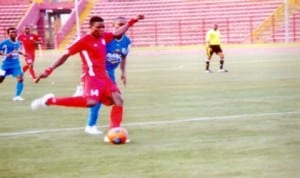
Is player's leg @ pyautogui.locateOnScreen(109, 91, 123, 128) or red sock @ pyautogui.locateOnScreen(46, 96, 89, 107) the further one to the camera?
red sock @ pyautogui.locateOnScreen(46, 96, 89, 107)

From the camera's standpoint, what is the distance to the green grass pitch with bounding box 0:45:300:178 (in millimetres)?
8492

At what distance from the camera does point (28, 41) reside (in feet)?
89.0

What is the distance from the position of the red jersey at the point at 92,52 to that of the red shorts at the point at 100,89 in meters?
0.09

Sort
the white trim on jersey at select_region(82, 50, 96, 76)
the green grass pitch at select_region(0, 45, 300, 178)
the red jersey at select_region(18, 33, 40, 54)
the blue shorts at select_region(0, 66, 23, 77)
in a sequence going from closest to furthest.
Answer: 1. the green grass pitch at select_region(0, 45, 300, 178)
2. the white trim on jersey at select_region(82, 50, 96, 76)
3. the blue shorts at select_region(0, 66, 23, 77)
4. the red jersey at select_region(18, 33, 40, 54)

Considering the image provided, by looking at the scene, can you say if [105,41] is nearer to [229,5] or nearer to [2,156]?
[2,156]

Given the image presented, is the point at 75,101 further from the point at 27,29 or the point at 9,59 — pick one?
the point at 27,29

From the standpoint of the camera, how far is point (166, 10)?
192 ft

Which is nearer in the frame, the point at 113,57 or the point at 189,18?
the point at 113,57

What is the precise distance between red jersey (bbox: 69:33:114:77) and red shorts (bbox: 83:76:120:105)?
85 mm

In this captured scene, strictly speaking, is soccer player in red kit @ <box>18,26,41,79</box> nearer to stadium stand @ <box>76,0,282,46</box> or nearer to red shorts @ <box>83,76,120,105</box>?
red shorts @ <box>83,76,120,105</box>

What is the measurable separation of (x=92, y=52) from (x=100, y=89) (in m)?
0.55

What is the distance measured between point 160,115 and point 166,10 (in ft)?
147

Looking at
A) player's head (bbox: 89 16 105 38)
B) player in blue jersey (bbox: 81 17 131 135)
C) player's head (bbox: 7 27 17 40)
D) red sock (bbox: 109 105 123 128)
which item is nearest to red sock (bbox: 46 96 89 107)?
red sock (bbox: 109 105 123 128)

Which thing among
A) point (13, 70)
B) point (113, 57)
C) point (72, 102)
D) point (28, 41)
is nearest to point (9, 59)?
point (13, 70)
